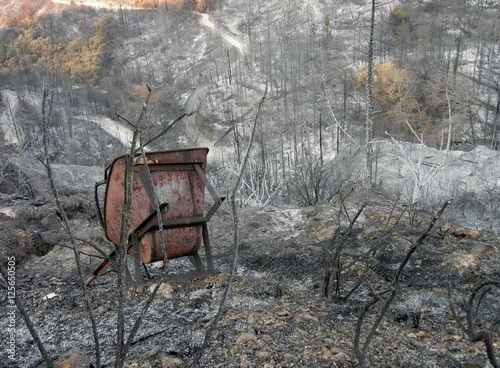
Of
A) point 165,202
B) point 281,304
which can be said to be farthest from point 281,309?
point 165,202

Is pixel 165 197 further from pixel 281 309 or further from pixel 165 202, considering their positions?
pixel 281 309

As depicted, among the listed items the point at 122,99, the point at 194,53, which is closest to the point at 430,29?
the point at 194,53

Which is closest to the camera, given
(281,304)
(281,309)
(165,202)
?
(281,309)

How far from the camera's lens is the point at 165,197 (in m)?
4.00

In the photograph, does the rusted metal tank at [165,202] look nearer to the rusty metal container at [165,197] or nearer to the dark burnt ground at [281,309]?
the rusty metal container at [165,197]

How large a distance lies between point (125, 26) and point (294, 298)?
5596cm

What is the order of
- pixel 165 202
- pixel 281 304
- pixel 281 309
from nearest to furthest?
1. pixel 281 309
2. pixel 281 304
3. pixel 165 202

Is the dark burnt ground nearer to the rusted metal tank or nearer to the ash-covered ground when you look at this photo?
the ash-covered ground

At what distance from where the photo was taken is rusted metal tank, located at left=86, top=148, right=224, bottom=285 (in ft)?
12.7

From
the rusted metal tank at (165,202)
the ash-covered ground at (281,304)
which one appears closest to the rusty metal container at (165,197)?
the rusted metal tank at (165,202)

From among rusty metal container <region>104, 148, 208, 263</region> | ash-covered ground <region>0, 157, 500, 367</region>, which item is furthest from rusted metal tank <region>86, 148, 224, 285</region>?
ash-covered ground <region>0, 157, 500, 367</region>

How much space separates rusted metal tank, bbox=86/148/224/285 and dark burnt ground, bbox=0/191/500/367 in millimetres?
395

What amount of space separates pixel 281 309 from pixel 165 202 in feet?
4.92

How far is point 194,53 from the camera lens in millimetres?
44531
